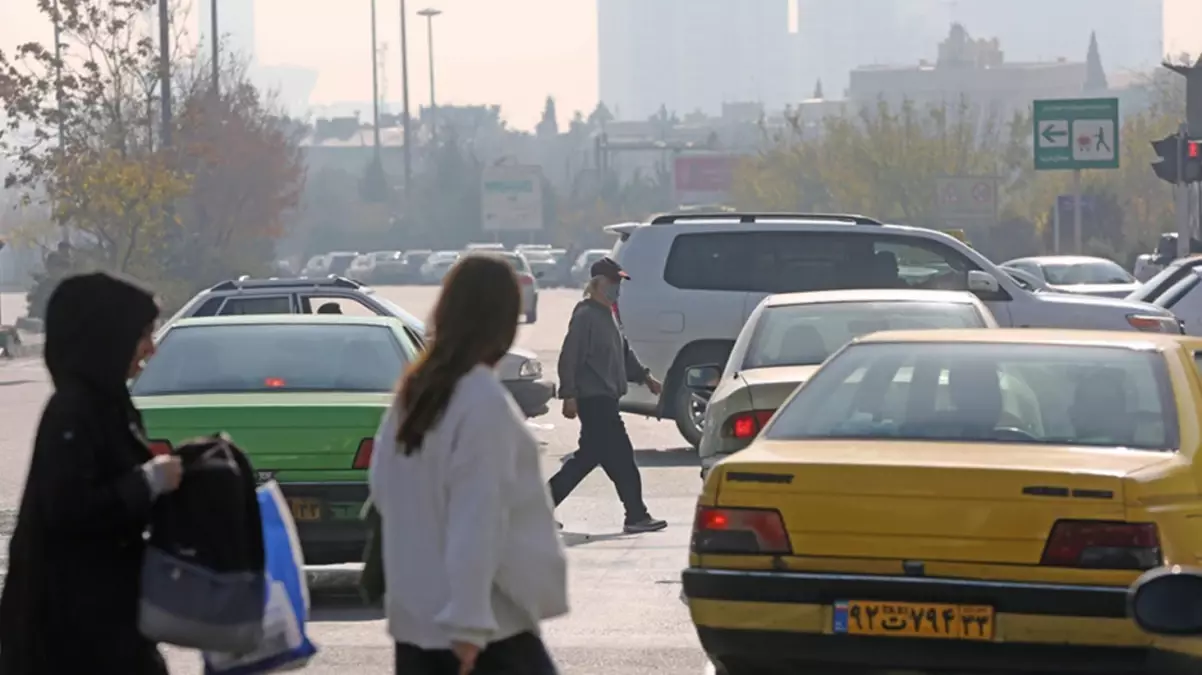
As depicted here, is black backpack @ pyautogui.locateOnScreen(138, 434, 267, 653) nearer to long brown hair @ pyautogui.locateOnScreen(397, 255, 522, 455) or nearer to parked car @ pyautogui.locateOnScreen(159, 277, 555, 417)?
long brown hair @ pyautogui.locateOnScreen(397, 255, 522, 455)

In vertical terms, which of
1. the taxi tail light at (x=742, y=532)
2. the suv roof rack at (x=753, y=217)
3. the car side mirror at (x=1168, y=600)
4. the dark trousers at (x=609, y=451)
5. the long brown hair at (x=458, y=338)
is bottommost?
the dark trousers at (x=609, y=451)

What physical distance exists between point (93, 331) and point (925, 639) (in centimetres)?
313

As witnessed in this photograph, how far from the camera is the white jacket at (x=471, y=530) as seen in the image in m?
4.91

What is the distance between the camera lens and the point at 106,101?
170 ft

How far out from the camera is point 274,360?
11719 millimetres

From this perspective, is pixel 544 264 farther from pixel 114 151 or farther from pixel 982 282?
pixel 982 282

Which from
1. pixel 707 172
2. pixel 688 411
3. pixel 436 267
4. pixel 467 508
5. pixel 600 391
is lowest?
pixel 436 267

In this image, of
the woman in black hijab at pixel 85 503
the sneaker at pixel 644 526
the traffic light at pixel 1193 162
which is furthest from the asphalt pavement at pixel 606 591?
the traffic light at pixel 1193 162

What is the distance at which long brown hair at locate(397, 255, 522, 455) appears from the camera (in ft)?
16.5

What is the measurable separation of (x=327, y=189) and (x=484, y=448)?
484 feet

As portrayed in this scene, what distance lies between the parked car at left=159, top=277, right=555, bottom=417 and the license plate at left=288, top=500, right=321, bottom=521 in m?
6.52

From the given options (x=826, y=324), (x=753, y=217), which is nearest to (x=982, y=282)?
(x=753, y=217)

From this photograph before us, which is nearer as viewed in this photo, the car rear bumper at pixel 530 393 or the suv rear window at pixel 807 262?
the suv rear window at pixel 807 262

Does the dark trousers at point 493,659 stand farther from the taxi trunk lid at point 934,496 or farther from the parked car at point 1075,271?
the parked car at point 1075,271
